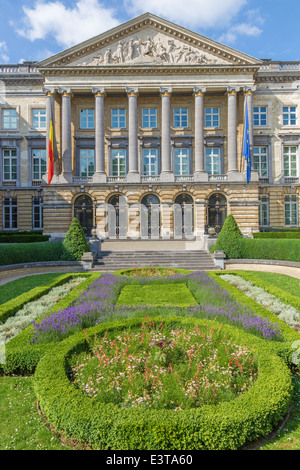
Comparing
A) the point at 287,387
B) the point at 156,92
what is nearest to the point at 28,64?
the point at 156,92

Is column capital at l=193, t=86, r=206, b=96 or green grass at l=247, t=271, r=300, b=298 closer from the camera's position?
green grass at l=247, t=271, r=300, b=298

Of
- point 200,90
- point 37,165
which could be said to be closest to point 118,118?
point 200,90

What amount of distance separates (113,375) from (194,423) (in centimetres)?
167

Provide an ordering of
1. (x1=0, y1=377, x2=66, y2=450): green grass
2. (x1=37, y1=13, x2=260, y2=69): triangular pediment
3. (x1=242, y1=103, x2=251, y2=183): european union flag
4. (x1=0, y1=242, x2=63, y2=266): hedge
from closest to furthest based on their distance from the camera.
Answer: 1. (x1=0, y1=377, x2=66, y2=450): green grass
2. (x1=0, y1=242, x2=63, y2=266): hedge
3. (x1=242, y1=103, x2=251, y2=183): european union flag
4. (x1=37, y1=13, x2=260, y2=69): triangular pediment

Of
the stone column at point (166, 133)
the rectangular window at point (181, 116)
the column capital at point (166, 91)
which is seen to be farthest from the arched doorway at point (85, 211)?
the column capital at point (166, 91)

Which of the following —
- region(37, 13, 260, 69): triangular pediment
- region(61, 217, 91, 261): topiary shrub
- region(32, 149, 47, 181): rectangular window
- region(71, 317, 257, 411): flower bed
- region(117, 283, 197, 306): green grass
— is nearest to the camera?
region(71, 317, 257, 411): flower bed

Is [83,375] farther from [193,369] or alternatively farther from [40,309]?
[40,309]

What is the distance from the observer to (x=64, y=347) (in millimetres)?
6023

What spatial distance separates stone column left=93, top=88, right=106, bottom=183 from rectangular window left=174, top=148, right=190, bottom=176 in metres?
7.55

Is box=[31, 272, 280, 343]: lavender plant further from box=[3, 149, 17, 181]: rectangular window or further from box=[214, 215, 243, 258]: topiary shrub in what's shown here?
box=[3, 149, 17, 181]: rectangular window

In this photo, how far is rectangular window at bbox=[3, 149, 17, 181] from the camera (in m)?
33.5

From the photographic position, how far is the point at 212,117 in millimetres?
32156

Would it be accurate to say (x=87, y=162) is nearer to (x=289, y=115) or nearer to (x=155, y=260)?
(x=155, y=260)

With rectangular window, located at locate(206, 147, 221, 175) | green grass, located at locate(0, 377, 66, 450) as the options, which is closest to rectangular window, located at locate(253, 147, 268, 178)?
rectangular window, located at locate(206, 147, 221, 175)
